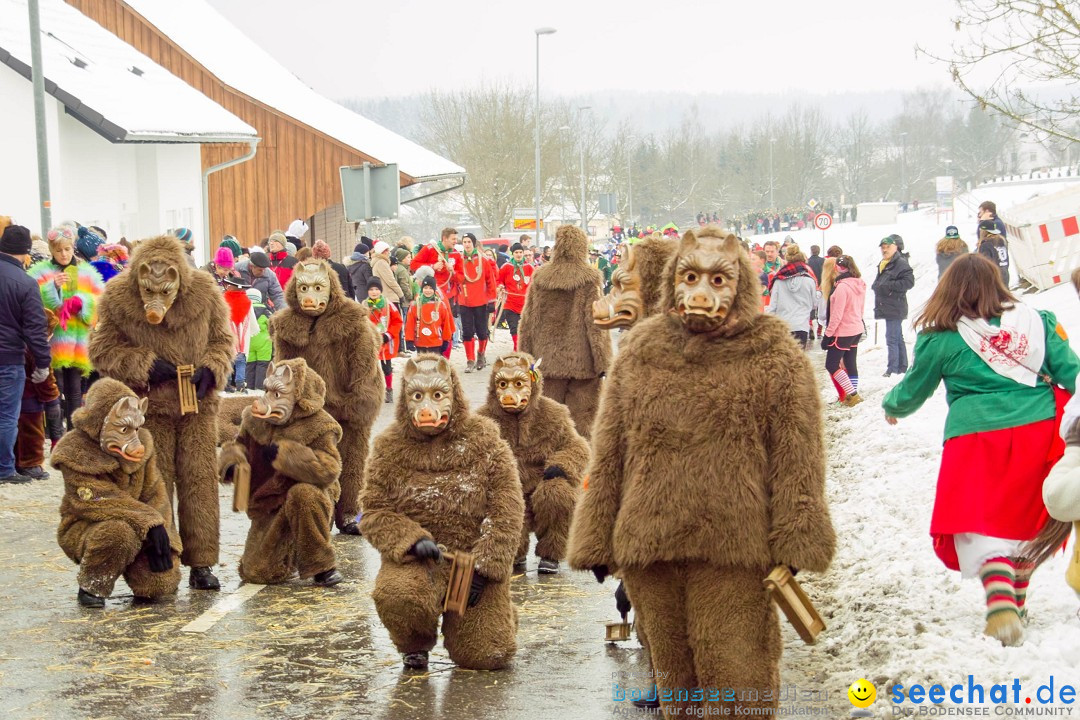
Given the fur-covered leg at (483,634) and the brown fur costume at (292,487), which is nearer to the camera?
the fur-covered leg at (483,634)

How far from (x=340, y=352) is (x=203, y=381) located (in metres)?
1.47

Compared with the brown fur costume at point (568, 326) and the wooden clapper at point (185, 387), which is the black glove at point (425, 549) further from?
the brown fur costume at point (568, 326)

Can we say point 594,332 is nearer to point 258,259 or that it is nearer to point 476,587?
point 476,587

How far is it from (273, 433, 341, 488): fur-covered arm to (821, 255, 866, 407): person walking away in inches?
355

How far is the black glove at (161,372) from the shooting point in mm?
8562

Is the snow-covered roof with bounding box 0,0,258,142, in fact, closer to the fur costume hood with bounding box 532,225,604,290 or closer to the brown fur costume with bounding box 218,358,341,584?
the fur costume hood with bounding box 532,225,604,290

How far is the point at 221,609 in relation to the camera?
8.13 metres

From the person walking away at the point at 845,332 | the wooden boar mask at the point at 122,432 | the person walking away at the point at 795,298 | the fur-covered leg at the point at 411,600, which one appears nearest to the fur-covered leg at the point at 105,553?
the wooden boar mask at the point at 122,432

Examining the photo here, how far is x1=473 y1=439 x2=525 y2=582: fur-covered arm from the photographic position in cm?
672

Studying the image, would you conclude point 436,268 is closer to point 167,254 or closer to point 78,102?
point 78,102

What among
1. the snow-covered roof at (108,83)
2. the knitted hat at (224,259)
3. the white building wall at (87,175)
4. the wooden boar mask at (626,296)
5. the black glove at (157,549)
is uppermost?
the snow-covered roof at (108,83)

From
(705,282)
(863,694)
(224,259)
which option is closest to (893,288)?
(224,259)

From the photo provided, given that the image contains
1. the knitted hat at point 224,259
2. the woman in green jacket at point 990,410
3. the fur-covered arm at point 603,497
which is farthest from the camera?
the knitted hat at point 224,259

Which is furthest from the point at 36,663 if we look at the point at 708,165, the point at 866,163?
the point at 866,163
